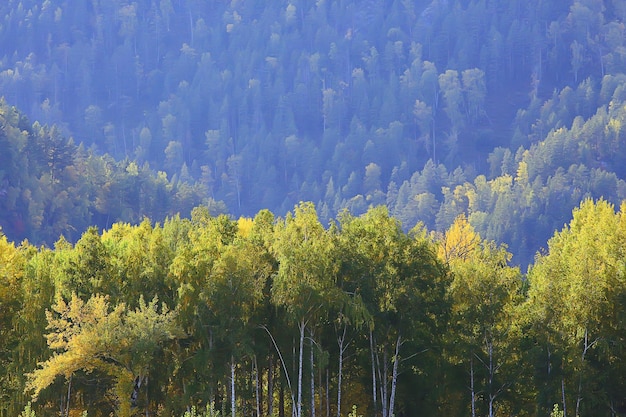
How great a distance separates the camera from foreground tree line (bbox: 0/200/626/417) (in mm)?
52719

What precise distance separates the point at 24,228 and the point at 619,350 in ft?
514

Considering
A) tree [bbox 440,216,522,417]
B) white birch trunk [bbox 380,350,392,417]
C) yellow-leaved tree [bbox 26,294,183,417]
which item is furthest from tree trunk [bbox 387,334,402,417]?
yellow-leaved tree [bbox 26,294,183,417]

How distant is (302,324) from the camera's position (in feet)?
177

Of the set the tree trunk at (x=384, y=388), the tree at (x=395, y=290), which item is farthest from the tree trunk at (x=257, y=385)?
the tree trunk at (x=384, y=388)

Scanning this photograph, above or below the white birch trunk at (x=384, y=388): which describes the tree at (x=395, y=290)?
above

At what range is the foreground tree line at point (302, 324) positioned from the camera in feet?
173

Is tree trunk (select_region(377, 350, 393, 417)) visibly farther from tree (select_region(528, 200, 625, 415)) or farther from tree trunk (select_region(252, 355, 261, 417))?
tree (select_region(528, 200, 625, 415))

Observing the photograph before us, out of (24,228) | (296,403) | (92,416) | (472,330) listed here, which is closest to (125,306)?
(92,416)

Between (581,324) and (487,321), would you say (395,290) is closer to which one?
(487,321)

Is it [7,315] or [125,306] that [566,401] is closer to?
[125,306]

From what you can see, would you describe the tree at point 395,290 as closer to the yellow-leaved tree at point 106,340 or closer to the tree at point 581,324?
the tree at point 581,324

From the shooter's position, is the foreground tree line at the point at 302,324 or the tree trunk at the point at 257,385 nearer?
the foreground tree line at the point at 302,324

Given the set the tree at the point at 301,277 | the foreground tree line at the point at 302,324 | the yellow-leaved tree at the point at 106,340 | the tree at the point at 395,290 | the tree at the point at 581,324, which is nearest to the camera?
the yellow-leaved tree at the point at 106,340

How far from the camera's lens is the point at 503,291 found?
Result: 57656 mm
